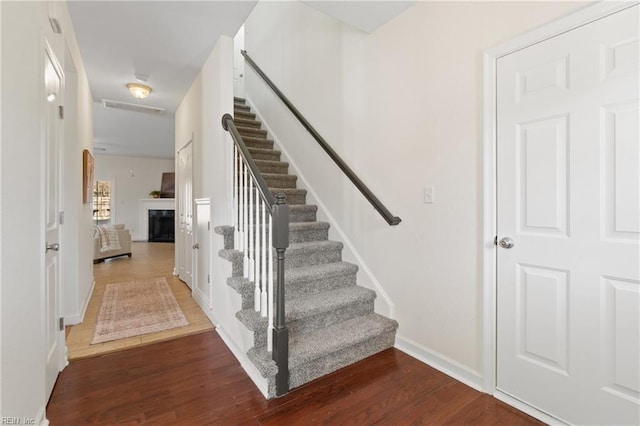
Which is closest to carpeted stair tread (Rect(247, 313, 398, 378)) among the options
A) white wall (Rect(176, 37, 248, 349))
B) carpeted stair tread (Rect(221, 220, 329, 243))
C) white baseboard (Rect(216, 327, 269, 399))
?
white baseboard (Rect(216, 327, 269, 399))

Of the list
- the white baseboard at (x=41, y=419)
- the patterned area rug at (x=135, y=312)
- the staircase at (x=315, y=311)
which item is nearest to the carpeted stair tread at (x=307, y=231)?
the staircase at (x=315, y=311)

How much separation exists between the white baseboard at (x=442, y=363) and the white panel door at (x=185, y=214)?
2.81m

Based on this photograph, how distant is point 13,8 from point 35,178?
745 mm

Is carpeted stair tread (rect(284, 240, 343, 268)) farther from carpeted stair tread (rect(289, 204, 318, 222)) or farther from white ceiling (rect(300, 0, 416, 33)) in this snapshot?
white ceiling (rect(300, 0, 416, 33))

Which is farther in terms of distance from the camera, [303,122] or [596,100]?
[303,122]

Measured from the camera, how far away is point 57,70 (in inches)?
80.7

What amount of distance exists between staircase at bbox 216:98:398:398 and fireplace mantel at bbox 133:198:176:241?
8076 millimetres

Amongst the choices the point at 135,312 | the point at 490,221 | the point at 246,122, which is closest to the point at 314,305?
the point at 490,221

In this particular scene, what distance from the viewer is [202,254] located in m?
3.29

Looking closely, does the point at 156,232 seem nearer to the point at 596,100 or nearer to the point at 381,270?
the point at 381,270

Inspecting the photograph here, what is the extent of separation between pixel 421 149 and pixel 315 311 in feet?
4.65

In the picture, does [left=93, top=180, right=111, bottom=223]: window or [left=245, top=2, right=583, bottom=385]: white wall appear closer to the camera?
[left=245, top=2, right=583, bottom=385]: white wall

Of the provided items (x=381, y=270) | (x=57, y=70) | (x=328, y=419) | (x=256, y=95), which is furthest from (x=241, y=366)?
(x=256, y=95)

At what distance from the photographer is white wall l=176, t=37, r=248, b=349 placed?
2512 mm
